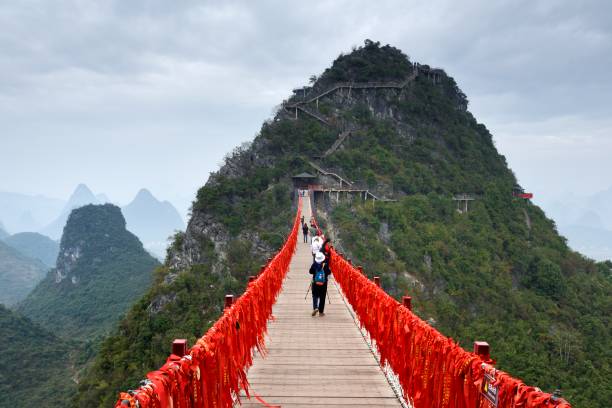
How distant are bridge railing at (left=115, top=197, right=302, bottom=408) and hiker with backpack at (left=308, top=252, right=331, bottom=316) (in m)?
2.37

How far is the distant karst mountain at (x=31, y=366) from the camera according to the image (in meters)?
51.4

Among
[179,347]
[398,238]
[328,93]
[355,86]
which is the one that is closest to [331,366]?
[179,347]

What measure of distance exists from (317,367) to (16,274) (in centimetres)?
19872

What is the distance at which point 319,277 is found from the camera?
32.4 feet

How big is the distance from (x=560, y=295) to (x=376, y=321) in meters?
45.8

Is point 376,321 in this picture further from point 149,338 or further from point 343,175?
point 343,175

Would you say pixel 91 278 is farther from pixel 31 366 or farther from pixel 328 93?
pixel 328 93

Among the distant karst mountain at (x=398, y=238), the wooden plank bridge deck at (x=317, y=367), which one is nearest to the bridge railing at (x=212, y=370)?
the wooden plank bridge deck at (x=317, y=367)

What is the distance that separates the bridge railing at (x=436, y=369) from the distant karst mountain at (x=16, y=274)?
172816mm

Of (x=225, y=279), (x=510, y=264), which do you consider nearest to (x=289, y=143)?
(x=225, y=279)

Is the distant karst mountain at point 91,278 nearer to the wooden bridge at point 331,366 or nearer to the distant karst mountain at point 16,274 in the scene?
the distant karst mountain at point 16,274

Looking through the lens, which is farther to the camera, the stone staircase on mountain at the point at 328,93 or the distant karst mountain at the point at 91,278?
the distant karst mountain at the point at 91,278

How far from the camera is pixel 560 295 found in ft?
151

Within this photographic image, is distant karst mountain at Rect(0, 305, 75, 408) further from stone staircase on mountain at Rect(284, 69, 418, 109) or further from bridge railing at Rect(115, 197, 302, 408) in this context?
bridge railing at Rect(115, 197, 302, 408)
